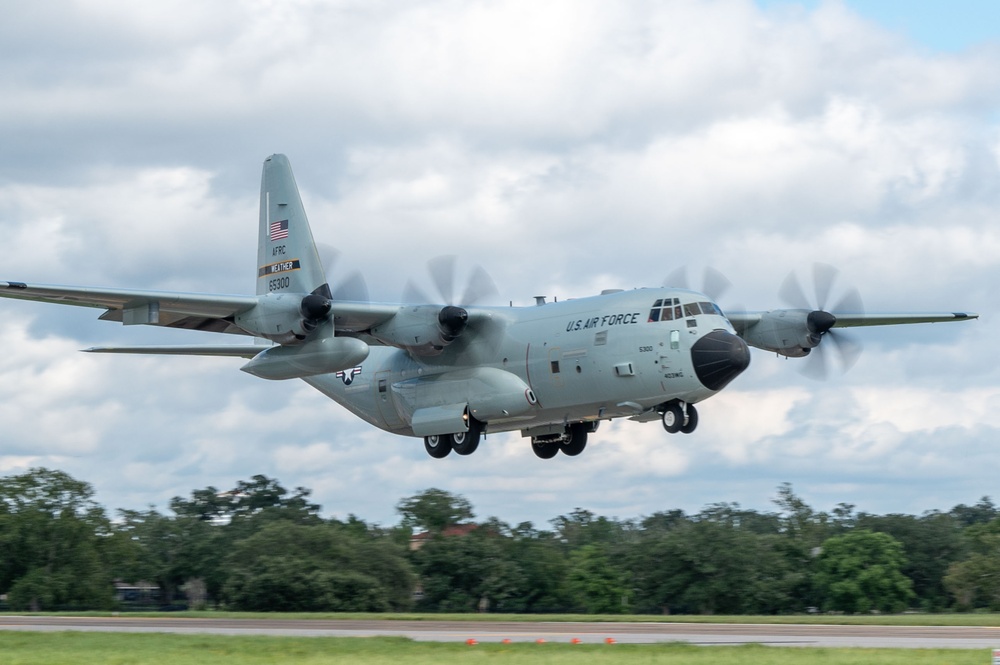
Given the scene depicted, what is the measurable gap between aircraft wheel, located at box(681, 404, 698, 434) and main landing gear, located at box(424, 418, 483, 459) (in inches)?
207

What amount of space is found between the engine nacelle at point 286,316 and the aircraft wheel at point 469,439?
471cm

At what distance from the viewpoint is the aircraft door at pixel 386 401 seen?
31.4m

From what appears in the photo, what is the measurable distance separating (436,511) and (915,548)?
2225cm

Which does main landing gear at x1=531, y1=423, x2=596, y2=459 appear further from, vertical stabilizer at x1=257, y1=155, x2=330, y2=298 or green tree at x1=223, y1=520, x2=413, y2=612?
green tree at x1=223, y1=520, x2=413, y2=612

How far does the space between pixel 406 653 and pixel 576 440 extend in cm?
1253

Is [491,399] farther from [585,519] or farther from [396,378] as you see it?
[585,519]

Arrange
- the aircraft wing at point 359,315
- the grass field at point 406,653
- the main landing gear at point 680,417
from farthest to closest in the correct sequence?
the aircraft wing at point 359,315, the main landing gear at point 680,417, the grass field at point 406,653

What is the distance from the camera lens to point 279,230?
31.3 m

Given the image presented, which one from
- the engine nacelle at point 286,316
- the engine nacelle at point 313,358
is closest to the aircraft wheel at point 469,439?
the engine nacelle at point 313,358

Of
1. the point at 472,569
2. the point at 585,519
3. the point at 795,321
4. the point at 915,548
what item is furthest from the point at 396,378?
the point at 585,519

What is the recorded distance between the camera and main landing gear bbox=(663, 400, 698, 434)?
27.1 metres

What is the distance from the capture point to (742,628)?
1034 inches

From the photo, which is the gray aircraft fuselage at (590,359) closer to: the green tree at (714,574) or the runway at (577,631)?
the runway at (577,631)

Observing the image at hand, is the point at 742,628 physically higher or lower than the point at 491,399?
lower
